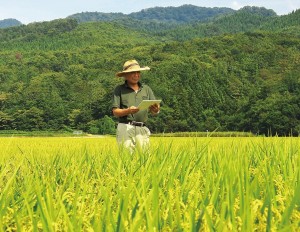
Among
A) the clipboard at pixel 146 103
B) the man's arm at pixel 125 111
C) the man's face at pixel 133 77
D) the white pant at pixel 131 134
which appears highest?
the man's face at pixel 133 77

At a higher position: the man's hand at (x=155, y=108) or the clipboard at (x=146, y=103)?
the clipboard at (x=146, y=103)

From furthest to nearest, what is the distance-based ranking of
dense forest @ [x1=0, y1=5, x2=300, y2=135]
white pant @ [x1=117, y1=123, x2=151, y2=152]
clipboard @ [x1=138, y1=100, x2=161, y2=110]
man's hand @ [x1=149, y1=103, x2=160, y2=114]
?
dense forest @ [x1=0, y1=5, x2=300, y2=135] → white pant @ [x1=117, y1=123, x2=151, y2=152] → man's hand @ [x1=149, y1=103, x2=160, y2=114] → clipboard @ [x1=138, y1=100, x2=161, y2=110]

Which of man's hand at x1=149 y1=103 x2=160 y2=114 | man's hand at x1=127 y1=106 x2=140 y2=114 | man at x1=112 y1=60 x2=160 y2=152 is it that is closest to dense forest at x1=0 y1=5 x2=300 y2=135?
man at x1=112 y1=60 x2=160 y2=152

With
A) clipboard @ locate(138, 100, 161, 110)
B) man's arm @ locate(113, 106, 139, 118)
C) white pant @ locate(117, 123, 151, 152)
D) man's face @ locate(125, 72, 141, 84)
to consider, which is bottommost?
white pant @ locate(117, 123, 151, 152)

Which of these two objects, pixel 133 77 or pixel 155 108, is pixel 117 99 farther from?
pixel 155 108

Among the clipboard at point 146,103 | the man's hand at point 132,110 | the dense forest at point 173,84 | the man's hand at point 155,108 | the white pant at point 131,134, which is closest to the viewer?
the clipboard at point 146,103

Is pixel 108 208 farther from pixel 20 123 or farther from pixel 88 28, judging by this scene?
pixel 88 28

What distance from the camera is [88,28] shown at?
6639 inches

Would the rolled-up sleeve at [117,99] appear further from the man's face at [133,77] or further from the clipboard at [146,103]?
the clipboard at [146,103]

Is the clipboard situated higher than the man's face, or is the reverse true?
the man's face

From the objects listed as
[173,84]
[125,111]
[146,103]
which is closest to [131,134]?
[125,111]

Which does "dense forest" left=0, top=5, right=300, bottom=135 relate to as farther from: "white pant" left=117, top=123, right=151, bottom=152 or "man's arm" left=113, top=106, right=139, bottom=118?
"man's arm" left=113, top=106, right=139, bottom=118

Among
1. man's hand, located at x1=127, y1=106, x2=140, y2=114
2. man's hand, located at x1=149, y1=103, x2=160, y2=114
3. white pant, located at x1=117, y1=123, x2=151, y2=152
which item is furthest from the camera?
white pant, located at x1=117, y1=123, x2=151, y2=152

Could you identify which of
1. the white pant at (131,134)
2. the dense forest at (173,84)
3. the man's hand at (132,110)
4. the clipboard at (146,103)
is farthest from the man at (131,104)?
the dense forest at (173,84)
